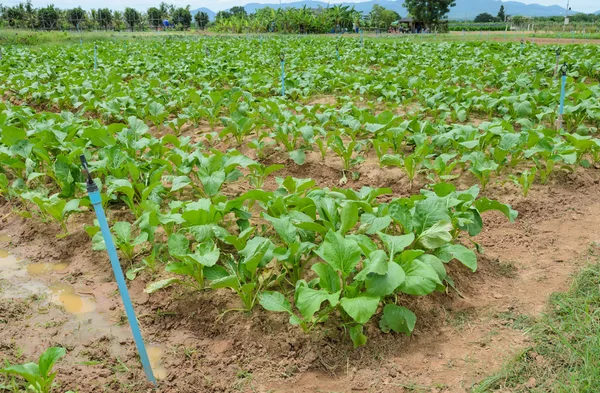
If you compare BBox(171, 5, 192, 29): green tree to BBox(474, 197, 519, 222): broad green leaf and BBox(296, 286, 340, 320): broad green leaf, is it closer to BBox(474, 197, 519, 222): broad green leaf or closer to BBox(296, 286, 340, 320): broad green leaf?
BBox(474, 197, 519, 222): broad green leaf

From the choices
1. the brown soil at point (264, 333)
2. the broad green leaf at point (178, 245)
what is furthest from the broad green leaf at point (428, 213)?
the broad green leaf at point (178, 245)

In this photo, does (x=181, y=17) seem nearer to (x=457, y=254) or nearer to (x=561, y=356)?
(x=457, y=254)

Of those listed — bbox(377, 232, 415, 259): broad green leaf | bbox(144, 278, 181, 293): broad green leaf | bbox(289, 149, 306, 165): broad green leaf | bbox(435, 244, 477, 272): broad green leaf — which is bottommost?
bbox(144, 278, 181, 293): broad green leaf

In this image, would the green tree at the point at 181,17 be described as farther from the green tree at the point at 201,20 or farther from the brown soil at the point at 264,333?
the brown soil at the point at 264,333

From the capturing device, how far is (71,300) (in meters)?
3.40

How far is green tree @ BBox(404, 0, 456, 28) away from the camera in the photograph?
58.2 m

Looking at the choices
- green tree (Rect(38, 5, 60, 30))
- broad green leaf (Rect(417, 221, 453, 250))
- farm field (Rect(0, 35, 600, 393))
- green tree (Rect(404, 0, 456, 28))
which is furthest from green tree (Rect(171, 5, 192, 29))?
broad green leaf (Rect(417, 221, 453, 250))

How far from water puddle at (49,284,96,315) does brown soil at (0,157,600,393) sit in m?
0.03

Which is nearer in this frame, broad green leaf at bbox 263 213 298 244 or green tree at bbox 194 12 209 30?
broad green leaf at bbox 263 213 298 244

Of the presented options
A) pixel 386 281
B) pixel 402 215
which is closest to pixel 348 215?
pixel 402 215

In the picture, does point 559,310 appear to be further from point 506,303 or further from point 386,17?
point 386,17

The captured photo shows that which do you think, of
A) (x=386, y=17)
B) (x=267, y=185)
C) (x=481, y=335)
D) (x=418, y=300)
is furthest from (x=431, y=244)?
(x=386, y=17)

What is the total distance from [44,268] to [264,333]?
2094 millimetres

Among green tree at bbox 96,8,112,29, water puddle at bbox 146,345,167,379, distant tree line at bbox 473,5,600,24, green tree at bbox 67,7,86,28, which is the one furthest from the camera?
distant tree line at bbox 473,5,600,24
